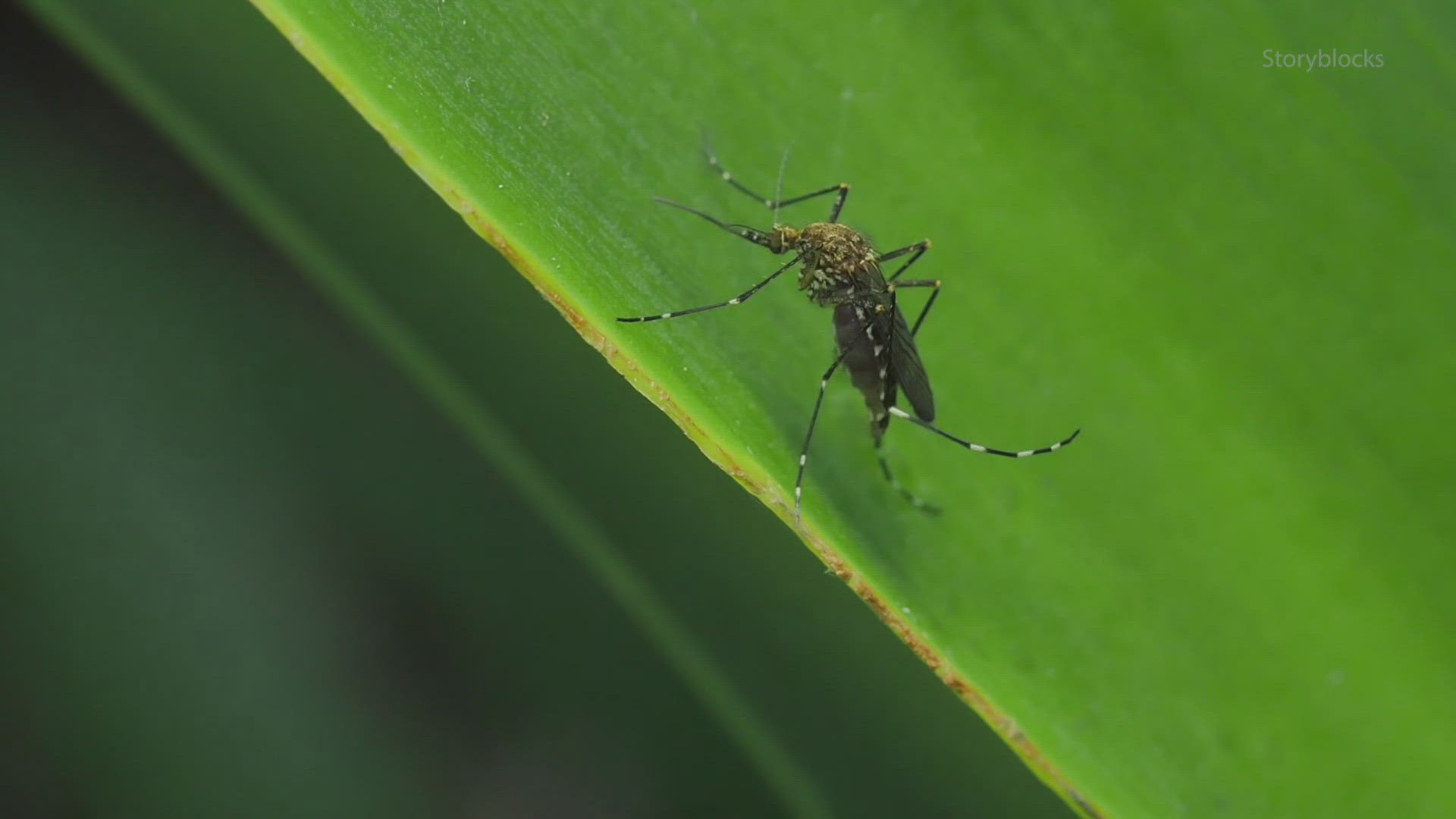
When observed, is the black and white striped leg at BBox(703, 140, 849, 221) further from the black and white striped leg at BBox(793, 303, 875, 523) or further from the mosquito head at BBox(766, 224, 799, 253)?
the black and white striped leg at BBox(793, 303, 875, 523)

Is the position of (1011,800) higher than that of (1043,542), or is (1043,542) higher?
(1043,542)

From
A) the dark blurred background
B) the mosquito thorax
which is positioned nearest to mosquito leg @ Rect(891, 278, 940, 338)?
the mosquito thorax

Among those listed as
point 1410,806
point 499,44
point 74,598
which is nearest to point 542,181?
point 499,44

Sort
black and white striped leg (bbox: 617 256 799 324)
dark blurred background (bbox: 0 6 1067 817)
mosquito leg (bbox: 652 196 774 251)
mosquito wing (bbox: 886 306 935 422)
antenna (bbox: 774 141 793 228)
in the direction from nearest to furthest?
black and white striped leg (bbox: 617 256 799 324), mosquito leg (bbox: 652 196 774 251), antenna (bbox: 774 141 793 228), mosquito wing (bbox: 886 306 935 422), dark blurred background (bbox: 0 6 1067 817)

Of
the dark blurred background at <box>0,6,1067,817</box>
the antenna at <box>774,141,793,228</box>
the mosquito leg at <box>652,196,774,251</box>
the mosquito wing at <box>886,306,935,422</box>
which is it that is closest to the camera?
the mosquito leg at <box>652,196,774,251</box>

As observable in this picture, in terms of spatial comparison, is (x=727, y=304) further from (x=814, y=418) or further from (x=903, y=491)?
(x=903, y=491)

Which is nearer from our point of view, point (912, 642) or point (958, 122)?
point (912, 642)

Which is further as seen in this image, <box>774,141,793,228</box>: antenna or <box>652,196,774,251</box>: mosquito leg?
<box>774,141,793,228</box>: antenna

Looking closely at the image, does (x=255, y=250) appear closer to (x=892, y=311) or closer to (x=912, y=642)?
(x=892, y=311)
